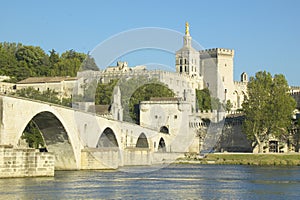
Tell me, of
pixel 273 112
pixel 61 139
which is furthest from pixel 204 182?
pixel 273 112

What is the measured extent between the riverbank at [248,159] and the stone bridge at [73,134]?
15.6 feet

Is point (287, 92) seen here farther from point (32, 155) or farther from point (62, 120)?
point (32, 155)

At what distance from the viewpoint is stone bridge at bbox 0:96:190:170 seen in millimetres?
34031

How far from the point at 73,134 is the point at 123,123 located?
1511 cm

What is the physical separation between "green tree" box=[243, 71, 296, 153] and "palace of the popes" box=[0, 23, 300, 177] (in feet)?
13.0

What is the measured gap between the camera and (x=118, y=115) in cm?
7494

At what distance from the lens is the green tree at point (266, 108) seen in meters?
66.6

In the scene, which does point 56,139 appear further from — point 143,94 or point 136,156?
point 143,94

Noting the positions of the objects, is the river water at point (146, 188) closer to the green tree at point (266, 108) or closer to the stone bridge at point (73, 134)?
the stone bridge at point (73, 134)

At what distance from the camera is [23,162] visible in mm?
31578

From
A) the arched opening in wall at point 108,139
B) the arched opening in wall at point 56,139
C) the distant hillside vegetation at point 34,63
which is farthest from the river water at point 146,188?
the distant hillside vegetation at point 34,63

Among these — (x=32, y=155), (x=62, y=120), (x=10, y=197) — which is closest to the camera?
(x=10, y=197)

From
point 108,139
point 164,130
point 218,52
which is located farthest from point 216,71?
point 108,139

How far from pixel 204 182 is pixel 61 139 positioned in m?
11.6
